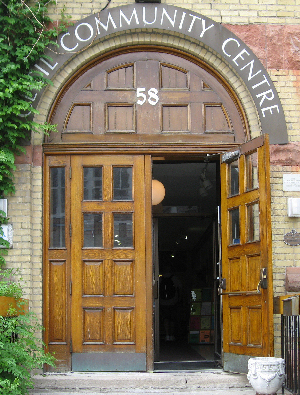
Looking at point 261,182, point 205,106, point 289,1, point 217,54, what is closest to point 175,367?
point 261,182

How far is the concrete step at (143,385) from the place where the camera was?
6.54 m

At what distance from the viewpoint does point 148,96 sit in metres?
7.53

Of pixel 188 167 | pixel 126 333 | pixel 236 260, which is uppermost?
pixel 188 167

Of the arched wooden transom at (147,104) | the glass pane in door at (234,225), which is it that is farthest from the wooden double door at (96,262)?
the glass pane in door at (234,225)

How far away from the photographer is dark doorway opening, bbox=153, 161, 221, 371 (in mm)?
9125

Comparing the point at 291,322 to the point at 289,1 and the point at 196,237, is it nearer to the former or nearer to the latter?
the point at 289,1

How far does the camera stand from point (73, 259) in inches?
286

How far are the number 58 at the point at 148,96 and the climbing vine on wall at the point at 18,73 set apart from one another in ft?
3.78

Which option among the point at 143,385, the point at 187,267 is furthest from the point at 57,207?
the point at 187,267

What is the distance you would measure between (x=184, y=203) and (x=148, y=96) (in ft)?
17.6

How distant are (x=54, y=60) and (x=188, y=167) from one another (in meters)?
3.82

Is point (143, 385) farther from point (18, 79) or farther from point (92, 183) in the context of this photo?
point (18, 79)

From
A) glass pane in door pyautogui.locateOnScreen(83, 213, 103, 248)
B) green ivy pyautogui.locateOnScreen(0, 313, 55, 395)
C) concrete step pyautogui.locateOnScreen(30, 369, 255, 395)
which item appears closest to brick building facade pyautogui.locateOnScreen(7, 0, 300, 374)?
glass pane in door pyautogui.locateOnScreen(83, 213, 103, 248)

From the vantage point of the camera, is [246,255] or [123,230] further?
[123,230]
